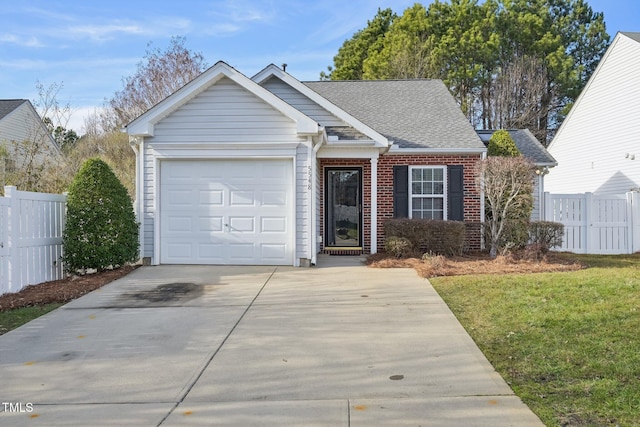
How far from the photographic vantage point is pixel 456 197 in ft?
41.9

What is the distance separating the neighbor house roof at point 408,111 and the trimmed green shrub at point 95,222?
7.26m

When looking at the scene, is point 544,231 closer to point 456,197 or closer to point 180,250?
point 456,197

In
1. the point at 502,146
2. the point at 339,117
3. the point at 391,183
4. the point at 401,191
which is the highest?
the point at 339,117

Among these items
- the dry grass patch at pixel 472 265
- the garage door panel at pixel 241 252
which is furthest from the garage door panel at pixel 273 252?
the dry grass patch at pixel 472 265

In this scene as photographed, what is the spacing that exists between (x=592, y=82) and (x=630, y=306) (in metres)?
16.5

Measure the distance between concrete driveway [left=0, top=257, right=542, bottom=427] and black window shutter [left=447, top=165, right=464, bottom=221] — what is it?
18.6 ft

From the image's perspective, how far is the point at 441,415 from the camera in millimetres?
3459

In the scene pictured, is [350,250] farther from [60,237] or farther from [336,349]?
[336,349]

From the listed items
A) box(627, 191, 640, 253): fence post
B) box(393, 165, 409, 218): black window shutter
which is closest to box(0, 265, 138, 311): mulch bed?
box(393, 165, 409, 218): black window shutter

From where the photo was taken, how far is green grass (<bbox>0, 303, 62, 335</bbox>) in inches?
237

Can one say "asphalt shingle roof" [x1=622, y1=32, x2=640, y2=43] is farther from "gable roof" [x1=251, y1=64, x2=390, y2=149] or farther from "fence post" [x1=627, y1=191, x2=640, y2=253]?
"gable roof" [x1=251, y1=64, x2=390, y2=149]

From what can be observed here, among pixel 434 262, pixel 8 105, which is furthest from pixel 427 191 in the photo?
pixel 8 105

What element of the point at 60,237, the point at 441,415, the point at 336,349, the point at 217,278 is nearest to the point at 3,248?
the point at 60,237

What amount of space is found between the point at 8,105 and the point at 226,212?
21403 mm
